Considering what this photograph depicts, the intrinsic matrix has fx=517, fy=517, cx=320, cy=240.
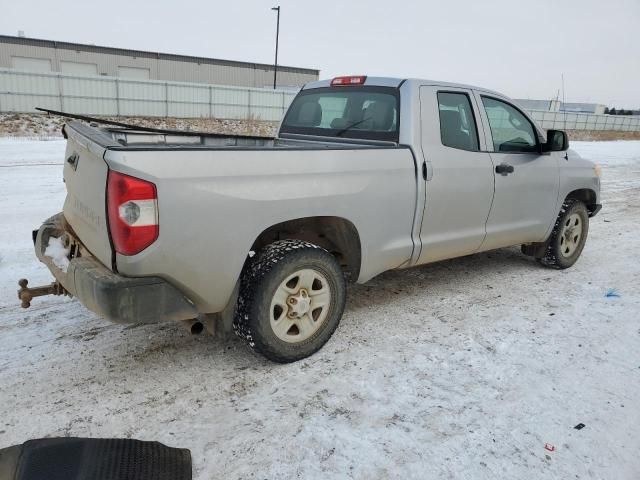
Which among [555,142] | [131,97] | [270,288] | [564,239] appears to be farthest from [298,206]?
[131,97]

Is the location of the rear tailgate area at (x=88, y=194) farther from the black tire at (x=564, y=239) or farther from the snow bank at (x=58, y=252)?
the black tire at (x=564, y=239)

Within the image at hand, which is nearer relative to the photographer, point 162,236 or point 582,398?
point 162,236

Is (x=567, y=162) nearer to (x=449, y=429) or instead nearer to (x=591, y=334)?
(x=591, y=334)

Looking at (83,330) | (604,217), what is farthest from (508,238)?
(604,217)

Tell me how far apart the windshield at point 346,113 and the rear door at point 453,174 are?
0.86 ft

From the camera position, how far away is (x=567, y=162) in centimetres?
520

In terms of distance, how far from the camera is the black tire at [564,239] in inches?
209

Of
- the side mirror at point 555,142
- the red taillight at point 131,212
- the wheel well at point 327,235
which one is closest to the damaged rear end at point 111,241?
the red taillight at point 131,212

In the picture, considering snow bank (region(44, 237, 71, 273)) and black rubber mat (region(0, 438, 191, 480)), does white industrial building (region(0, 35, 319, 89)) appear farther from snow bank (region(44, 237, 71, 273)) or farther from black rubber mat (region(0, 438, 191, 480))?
black rubber mat (region(0, 438, 191, 480))

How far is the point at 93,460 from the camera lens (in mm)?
2191

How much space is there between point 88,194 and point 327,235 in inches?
62.3

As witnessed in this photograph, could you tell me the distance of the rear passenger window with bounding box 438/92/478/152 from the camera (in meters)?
4.06

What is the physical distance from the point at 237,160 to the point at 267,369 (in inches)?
52.3

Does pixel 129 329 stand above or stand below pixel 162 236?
below
